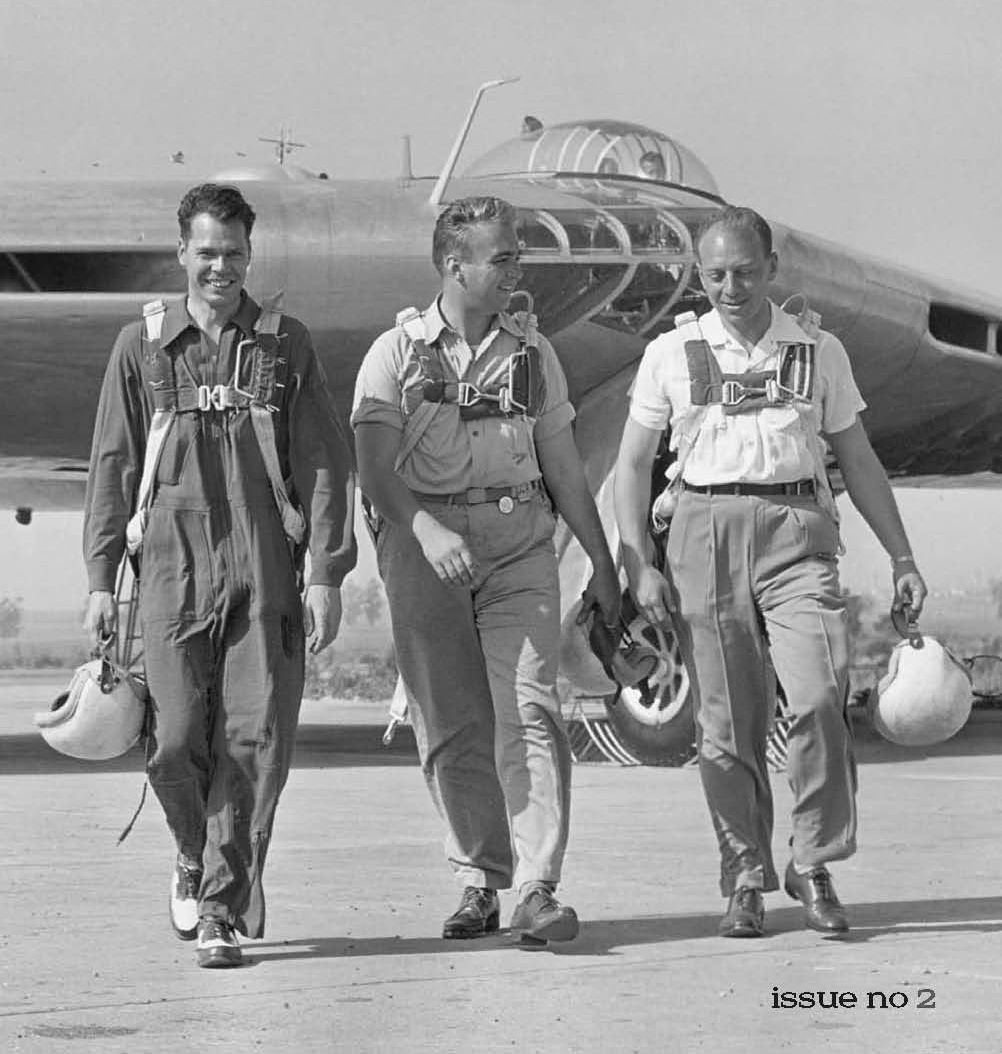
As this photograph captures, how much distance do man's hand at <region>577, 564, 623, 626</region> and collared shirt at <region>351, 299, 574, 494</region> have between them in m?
0.35

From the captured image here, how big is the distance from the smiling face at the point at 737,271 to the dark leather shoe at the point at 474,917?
A: 185 centimetres

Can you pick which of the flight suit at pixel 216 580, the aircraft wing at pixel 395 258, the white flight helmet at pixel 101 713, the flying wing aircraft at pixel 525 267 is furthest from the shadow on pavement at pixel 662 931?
the aircraft wing at pixel 395 258

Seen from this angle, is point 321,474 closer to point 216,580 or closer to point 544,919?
point 216,580

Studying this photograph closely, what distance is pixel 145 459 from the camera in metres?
6.16

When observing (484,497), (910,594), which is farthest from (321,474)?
(910,594)

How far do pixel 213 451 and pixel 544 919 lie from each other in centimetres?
157

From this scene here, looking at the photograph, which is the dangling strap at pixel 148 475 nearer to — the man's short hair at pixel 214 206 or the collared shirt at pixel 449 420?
the man's short hair at pixel 214 206

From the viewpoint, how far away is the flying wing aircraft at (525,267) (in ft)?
43.8

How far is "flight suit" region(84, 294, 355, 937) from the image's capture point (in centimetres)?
602

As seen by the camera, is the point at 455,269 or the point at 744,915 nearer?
the point at 744,915

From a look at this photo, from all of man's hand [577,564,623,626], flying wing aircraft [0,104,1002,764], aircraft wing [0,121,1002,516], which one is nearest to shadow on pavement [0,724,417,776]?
flying wing aircraft [0,104,1002,764]

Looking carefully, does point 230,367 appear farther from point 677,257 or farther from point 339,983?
point 677,257

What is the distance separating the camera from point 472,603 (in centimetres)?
652

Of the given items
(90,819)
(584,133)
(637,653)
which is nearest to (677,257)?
(584,133)
